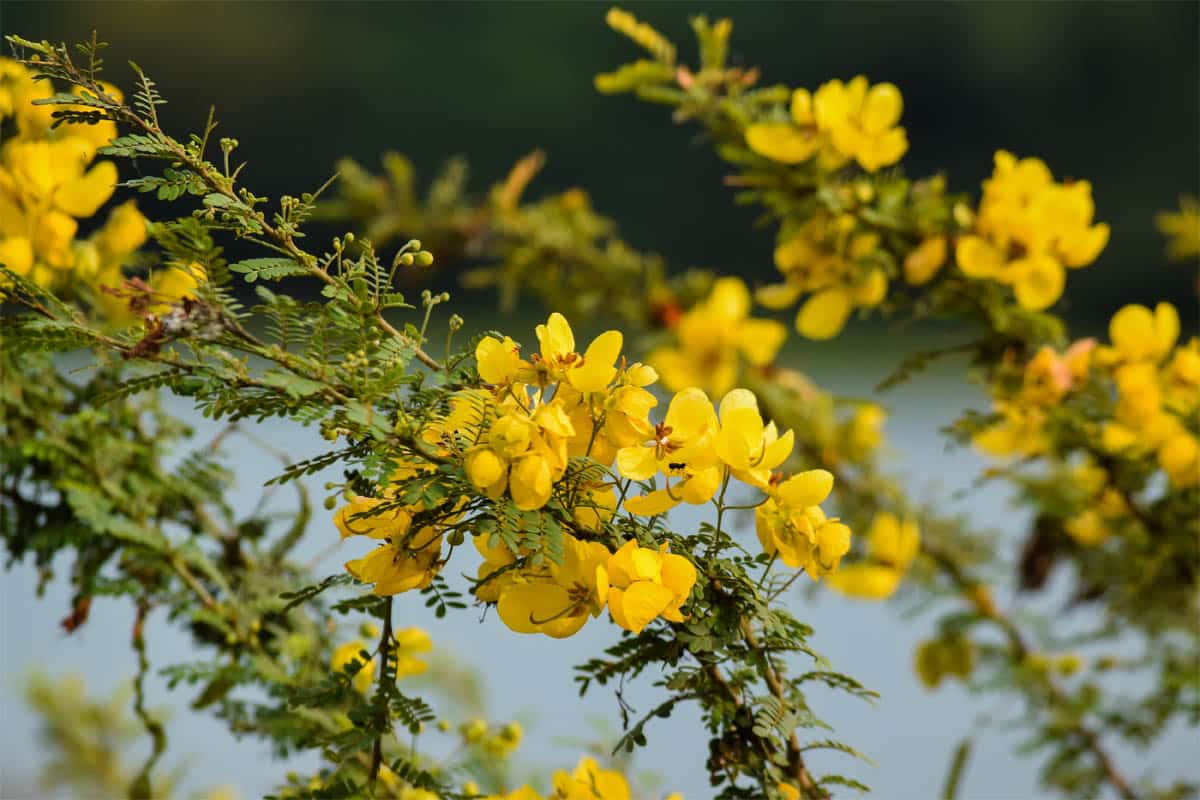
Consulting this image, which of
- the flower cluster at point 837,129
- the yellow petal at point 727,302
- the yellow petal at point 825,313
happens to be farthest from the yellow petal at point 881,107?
the yellow petal at point 727,302

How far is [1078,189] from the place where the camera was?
0.73m

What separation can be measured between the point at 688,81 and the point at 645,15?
3.11 m

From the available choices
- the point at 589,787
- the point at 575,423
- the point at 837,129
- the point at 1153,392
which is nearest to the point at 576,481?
the point at 575,423

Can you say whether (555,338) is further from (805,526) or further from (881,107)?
(881,107)

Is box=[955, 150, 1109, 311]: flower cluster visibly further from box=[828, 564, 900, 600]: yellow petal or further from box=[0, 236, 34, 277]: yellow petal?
box=[0, 236, 34, 277]: yellow petal

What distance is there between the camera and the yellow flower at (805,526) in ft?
1.26

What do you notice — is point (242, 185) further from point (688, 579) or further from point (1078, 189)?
point (1078, 189)

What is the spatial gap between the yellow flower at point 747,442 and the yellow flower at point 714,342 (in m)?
0.68

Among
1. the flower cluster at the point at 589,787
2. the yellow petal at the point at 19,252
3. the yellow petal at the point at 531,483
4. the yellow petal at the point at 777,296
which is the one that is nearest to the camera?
the yellow petal at the point at 531,483

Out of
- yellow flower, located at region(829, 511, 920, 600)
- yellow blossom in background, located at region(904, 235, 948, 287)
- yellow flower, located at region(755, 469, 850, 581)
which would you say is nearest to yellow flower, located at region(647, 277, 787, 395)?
yellow flower, located at region(829, 511, 920, 600)

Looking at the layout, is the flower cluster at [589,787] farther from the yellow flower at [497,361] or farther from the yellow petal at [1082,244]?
the yellow petal at [1082,244]

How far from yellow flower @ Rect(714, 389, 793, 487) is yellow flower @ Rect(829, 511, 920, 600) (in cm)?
69

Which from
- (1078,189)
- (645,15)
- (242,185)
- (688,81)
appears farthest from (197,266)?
(645,15)

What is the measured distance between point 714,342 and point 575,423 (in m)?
0.73
